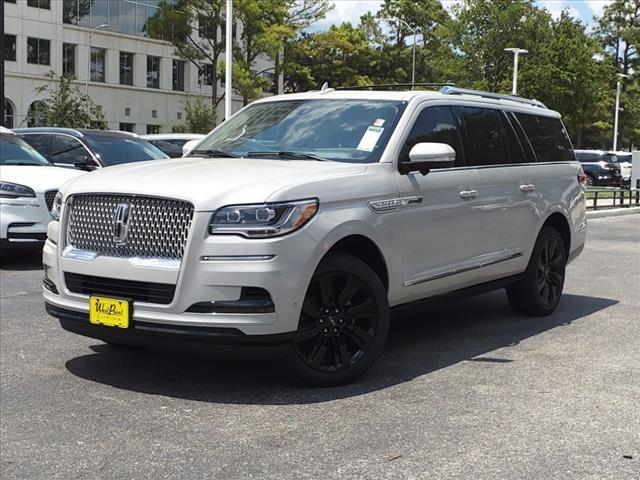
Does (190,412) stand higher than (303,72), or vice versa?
(303,72)

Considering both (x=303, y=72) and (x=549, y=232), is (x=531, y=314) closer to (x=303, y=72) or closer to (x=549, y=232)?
→ (x=549, y=232)

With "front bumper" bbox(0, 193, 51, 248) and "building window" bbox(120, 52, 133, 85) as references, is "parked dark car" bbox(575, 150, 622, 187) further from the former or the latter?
"front bumper" bbox(0, 193, 51, 248)

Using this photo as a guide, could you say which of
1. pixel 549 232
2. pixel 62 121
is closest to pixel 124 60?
pixel 62 121

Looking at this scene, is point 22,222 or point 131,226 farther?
point 22,222

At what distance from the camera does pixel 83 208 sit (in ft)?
17.6

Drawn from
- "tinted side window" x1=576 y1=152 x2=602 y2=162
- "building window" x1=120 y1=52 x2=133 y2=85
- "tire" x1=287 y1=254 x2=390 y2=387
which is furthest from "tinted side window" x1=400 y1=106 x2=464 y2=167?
"building window" x1=120 y1=52 x2=133 y2=85

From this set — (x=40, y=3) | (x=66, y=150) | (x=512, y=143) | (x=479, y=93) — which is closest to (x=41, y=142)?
(x=66, y=150)

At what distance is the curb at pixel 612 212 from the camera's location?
71.9 ft

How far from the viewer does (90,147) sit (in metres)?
13.3

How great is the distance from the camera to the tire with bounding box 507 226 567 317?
7.65 meters

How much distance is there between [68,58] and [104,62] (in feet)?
8.86

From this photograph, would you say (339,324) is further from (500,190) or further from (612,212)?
(612,212)

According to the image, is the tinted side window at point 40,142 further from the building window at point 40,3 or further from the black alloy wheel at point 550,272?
the building window at point 40,3

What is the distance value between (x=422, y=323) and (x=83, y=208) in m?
3.33
